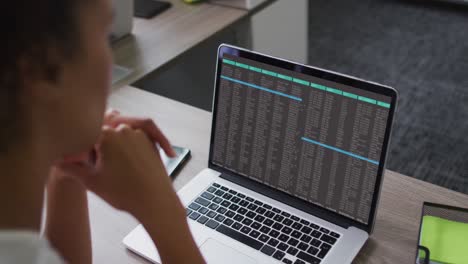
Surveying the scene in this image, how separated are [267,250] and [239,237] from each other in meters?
0.06

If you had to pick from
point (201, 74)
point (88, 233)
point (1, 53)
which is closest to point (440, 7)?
point (201, 74)

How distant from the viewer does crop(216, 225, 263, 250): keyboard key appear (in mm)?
897

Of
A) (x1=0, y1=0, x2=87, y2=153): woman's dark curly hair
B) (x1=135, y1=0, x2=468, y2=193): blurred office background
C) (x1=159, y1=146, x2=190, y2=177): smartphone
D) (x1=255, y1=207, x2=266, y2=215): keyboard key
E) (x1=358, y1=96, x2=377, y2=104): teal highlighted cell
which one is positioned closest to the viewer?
(x1=0, y1=0, x2=87, y2=153): woman's dark curly hair

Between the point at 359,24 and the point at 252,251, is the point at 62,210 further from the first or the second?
the point at 359,24

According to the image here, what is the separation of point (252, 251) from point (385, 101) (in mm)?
324

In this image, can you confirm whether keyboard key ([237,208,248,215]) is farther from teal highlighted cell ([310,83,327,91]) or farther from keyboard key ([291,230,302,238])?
teal highlighted cell ([310,83,327,91])

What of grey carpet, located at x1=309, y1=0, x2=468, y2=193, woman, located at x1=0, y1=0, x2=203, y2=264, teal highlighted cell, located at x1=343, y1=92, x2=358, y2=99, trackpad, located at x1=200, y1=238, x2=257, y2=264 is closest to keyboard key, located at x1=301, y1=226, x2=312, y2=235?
trackpad, located at x1=200, y1=238, x2=257, y2=264

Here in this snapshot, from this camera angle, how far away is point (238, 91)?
3.26ft

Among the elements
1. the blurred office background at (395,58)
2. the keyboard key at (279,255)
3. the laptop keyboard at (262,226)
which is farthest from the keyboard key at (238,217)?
the blurred office background at (395,58)

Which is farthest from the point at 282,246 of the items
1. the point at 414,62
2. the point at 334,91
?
the point at 414,62

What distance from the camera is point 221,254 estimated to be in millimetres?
892

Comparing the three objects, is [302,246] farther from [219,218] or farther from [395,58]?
[395,58]

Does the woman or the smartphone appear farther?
the smartphone

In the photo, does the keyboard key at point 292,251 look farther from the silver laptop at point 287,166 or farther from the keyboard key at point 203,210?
the keyboard key at point 203,210
